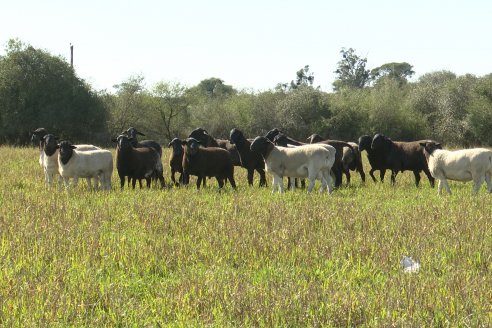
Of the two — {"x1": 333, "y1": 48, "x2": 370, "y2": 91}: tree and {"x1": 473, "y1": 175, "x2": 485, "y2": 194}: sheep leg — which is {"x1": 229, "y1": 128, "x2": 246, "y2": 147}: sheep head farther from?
{"x1": 333, "y1": 48, "x2": 370, "y2": 91}: tree

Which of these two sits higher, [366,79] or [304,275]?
[366,79]

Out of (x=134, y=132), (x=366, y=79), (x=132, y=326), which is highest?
(x=366, y=79)

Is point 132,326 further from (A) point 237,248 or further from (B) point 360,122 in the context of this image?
(B) point 360,122

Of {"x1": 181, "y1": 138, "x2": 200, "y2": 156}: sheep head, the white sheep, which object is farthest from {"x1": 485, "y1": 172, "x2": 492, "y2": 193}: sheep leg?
the white sheep

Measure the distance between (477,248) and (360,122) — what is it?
54090mm

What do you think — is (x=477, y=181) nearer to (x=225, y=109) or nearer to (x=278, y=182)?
(x=278, y=182)

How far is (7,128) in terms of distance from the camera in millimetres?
47844

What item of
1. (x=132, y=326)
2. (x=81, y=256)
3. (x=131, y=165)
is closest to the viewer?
(x=132, y=326)

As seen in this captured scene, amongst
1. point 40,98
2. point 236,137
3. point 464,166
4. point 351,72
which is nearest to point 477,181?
point 464,166

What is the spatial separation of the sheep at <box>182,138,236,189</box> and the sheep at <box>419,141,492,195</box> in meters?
5.28

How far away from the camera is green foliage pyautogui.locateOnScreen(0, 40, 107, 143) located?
158 ft

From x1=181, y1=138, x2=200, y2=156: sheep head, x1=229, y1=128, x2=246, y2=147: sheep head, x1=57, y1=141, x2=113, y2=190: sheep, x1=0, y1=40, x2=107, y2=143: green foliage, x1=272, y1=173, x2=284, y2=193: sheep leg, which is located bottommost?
x1=272, y1=173, x2=284, y2=193: sheep leg

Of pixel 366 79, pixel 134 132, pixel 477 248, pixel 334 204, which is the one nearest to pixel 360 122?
pixel 134 132

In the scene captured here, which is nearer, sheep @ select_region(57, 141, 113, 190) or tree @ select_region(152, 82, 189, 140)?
sheep @ select_region(57, 141, 113, 190)
